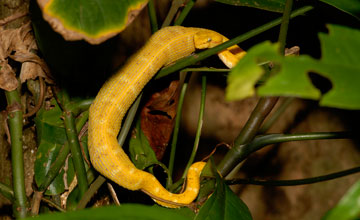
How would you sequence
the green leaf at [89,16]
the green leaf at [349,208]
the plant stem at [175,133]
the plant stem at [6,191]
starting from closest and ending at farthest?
the green leaf at [349,208] < the green leaf at [89,16] < the plant stem at [6,191] < the plant stem at [175,133]

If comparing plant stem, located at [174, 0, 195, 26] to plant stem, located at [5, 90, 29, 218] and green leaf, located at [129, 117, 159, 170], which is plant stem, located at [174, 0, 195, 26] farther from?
plant stem, located at [5, 90, 29, 218]

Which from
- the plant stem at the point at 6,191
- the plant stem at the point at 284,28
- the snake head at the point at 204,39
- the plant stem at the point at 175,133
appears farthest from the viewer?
the plant stem at the point at 175,133

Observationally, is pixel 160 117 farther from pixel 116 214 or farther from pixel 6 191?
pixel 116 214

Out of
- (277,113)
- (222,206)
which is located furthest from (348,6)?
(222,206)

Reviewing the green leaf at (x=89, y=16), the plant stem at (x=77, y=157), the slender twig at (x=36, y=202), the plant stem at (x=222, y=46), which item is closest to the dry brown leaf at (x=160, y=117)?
the plant stem at (x=222, y=46)

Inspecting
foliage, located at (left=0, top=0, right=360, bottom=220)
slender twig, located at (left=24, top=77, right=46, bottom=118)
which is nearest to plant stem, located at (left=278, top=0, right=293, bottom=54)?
foliage, located at (left=0, top=0, right=360, bottom=220)

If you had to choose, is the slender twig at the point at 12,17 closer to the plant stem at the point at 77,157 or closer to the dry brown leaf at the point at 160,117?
the plant stem at the point at 77,157

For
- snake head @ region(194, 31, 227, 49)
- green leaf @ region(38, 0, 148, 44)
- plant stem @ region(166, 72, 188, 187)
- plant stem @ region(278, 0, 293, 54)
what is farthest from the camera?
plant stem @ region(166, 72, 188, 187)
